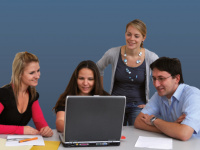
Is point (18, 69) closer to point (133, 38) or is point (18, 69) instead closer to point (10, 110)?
point (10, 110)

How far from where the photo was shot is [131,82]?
322cm

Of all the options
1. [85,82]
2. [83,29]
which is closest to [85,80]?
[85,82]

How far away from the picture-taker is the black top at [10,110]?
253cm

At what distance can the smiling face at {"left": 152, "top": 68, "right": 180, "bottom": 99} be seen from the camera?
8.35ft

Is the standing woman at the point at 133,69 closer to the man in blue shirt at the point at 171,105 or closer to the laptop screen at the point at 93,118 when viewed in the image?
the man in blue shirt at the point at 171,105

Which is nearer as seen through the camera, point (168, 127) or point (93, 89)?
point (168, 127)

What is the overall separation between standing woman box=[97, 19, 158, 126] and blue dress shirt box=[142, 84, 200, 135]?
51 centimetres

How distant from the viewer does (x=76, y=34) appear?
4824 millimetres

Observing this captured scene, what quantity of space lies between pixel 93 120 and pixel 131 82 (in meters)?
1.21

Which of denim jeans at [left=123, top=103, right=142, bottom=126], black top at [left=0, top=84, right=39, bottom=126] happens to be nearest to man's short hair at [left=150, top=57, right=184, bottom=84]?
denim jeans at [left=123, top=103, right=142, bottom=126]

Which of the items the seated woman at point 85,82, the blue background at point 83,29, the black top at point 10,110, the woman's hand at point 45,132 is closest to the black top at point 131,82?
the seated woman at point 85,82

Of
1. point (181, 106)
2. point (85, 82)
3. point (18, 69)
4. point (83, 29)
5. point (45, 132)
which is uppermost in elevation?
point (83, 29)

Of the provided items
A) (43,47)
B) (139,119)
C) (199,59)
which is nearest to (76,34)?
(43,47)

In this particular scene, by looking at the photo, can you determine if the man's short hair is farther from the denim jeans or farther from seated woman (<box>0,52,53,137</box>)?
seated woman (<box>0,52,53,137</box>)
